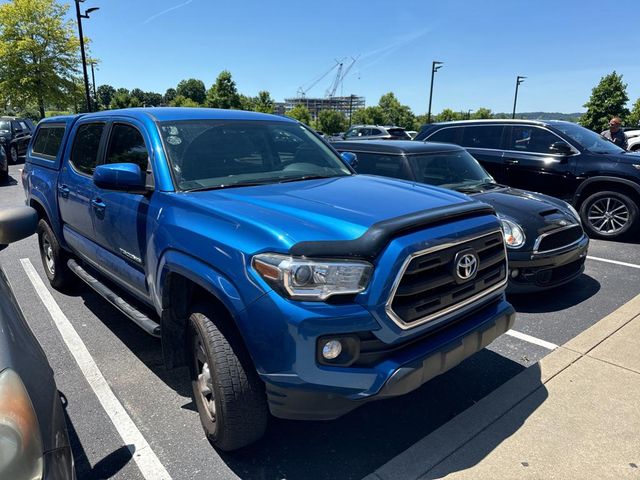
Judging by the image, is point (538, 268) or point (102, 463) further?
point (538, 268)

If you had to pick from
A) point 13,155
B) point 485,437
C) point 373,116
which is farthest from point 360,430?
point 373,116

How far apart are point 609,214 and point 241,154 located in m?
6.63

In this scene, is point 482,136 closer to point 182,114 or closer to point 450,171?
point 450,171

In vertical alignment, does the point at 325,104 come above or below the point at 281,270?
above

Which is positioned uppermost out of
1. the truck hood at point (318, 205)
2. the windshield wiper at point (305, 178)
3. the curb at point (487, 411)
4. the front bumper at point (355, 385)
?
the windshield wiper at point (305, 178)

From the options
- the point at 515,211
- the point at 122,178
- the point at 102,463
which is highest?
the point at 122,178

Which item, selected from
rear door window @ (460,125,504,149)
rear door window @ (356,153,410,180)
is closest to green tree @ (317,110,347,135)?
rear door window @ (460,125,504,149)

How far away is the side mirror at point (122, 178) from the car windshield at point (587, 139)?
7.25m

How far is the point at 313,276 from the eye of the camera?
6.95ft

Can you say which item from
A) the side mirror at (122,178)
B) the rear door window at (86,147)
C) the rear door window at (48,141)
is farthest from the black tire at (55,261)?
the side mirror at (122,178)

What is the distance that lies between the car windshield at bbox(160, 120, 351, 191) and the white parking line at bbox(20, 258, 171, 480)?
5.05 ft

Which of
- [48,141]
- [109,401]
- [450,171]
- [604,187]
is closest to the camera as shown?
[109,401]

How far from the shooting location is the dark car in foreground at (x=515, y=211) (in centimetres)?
449

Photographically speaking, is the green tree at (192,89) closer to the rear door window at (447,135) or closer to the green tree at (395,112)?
the green tree at (395,112)
